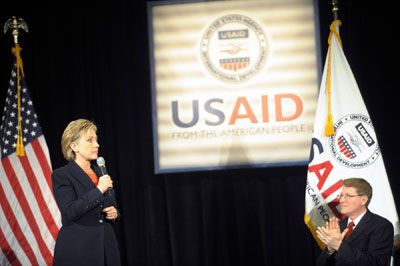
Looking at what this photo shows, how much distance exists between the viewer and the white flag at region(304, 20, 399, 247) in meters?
3.97

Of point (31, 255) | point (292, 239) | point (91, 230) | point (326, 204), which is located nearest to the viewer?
point (91, 230)

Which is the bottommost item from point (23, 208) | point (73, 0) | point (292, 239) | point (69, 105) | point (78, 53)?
point (292, 239)

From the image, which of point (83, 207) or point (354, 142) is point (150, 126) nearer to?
point (354, 142)

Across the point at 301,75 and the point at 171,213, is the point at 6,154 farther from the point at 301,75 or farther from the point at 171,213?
the point at 301,75

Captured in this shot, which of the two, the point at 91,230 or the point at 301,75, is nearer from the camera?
the point at 91,230

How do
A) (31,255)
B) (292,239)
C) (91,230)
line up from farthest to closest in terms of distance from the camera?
(292,239), (31,255), (91,230)

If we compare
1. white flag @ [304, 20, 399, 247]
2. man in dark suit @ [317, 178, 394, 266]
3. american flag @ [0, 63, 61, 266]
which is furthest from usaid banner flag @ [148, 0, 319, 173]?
man in dark suit @ [317, 178, 394, 266]

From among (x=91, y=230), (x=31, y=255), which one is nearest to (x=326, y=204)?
(x=91, y=230)

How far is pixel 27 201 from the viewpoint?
438 cm

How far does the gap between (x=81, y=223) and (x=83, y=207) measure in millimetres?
159

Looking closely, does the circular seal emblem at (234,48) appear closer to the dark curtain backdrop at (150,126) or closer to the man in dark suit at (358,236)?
the dark curtain backdrop at (150,126)

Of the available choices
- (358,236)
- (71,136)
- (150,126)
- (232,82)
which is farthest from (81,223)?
(232,82)

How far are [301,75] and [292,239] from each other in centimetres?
127

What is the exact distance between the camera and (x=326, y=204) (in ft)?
13.2
